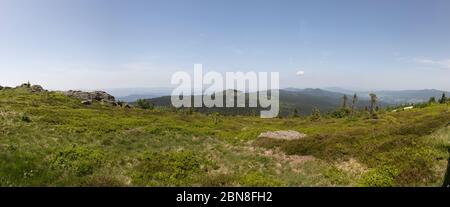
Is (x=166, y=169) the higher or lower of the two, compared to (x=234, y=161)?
higher

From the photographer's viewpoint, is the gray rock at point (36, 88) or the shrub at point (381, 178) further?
the gray rock at point (36, 88)

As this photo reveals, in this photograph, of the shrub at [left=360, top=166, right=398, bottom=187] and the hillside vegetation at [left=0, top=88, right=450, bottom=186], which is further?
the hillside vegetation at [left=0, top=88, right=450, bottom=186]

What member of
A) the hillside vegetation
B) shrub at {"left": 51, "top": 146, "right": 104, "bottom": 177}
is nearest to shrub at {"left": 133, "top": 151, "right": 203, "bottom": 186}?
the hillside vegetation

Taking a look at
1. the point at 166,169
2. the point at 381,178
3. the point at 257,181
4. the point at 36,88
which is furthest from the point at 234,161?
the point at 36,88

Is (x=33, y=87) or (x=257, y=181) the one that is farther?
(x=33, y=87)

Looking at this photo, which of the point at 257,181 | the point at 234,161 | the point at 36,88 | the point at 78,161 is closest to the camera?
the point at 257,181

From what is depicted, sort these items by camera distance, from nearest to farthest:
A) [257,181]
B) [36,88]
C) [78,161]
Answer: [257,181], [78,161], [36,88]

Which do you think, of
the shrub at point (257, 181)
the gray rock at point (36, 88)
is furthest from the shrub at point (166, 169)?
the gray rock at point (36, 88)

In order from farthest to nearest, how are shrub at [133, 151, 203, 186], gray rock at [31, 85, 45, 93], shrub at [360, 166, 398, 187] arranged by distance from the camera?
gray rock at [31, 85, 45, 93]
shrub at [133, 151, 203, 186]
shrub at [360, 166, 398, 187]

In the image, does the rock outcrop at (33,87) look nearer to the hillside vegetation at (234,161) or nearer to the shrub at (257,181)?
the hillside vegetation at (234,161)

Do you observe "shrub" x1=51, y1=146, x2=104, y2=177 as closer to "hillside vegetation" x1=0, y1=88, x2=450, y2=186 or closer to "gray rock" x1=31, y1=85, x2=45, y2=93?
"hillside vegetation" x1=0, y1=88, x2=450, y2=186

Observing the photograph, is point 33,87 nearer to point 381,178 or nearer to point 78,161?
point 78,161
